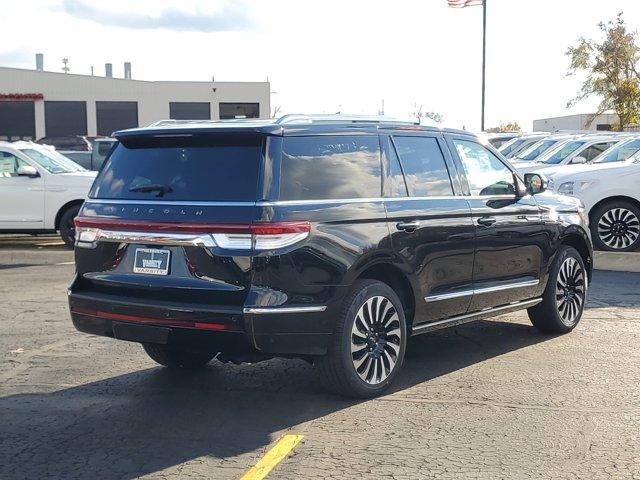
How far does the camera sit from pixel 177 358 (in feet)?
22.6

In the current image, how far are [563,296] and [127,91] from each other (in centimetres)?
5309

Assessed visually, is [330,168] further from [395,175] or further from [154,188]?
[154,188]

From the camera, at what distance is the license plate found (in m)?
5.63

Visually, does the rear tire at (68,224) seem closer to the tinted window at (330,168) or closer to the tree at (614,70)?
the tinted window at (330,168)

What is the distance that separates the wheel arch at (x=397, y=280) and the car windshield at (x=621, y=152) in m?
9.21

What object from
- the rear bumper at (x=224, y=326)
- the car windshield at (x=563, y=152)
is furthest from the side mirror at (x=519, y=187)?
the car windshield at (x=563, y=152)

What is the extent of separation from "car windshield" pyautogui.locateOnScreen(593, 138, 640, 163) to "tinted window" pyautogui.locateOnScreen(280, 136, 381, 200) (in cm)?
939

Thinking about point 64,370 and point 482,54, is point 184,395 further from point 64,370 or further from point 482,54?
point 482,54

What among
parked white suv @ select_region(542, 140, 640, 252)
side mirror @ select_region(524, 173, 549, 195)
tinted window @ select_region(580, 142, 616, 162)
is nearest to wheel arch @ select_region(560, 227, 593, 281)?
side mirror @ select_region(524, 173, 549, 195)

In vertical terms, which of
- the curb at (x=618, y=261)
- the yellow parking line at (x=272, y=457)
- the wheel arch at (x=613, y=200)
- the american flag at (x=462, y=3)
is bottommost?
the yellow parking line at (x=272, y=457)

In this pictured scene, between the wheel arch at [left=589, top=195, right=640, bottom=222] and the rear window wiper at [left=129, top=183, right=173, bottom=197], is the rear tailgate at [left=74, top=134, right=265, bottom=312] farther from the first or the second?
the wheel arch at [left=589, top=195, right=640, bottom=222]

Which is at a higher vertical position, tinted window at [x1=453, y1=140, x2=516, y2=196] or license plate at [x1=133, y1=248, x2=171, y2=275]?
tinted window at [x1=453, y1=140, x2=516, y2=196]

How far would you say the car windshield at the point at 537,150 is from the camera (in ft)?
67.5

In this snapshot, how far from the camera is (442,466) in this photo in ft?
15.8
